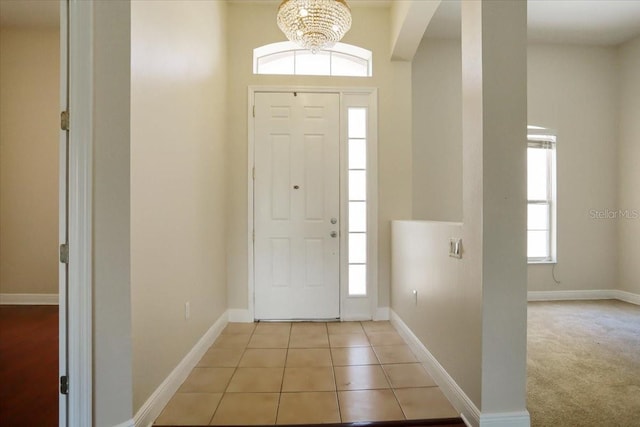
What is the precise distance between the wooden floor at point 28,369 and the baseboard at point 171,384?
1.58 ft

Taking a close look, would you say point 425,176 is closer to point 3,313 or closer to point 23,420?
point 23,420

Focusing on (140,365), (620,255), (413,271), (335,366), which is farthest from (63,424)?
(620,255)

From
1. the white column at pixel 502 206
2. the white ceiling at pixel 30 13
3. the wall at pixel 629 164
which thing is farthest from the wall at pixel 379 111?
the wall at pixel 629 164

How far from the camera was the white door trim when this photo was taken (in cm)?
134

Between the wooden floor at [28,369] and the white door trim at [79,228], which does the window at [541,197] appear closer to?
the white door trim at [79,228]

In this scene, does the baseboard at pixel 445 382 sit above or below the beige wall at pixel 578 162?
below

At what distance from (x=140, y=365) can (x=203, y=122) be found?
5.89 ft

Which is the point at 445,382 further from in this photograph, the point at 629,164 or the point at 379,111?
the point at 629,164

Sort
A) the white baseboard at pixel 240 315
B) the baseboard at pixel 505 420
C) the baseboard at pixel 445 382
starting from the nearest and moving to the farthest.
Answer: the baseboard at pixel 505 420, the baseboard at pixel 445 382, the white baseboard at pixel 240 315

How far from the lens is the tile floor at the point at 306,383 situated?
172 centimetres

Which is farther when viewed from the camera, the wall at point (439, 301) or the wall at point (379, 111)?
the wall at point (379, 111)

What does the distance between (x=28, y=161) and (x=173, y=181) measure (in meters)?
3.18

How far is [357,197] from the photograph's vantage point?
3.32 m

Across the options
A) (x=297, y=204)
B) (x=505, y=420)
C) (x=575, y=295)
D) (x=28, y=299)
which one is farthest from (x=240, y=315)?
(x=575, y=295)
